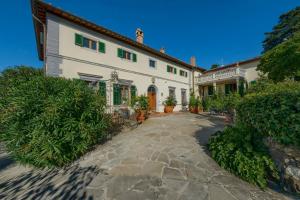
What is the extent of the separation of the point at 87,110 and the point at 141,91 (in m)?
8.59

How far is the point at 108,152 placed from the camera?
4906 millimetres

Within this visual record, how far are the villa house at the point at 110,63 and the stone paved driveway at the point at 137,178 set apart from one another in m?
3.65

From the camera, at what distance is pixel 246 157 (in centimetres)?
316

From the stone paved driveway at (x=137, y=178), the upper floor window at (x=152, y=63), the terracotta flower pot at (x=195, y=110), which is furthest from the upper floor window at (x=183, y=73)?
the stone paved driveway at (x=137, y=178)

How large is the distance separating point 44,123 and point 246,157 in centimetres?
542

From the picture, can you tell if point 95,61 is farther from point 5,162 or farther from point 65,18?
point 5,162

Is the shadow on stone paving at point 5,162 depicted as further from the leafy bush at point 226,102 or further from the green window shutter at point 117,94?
the leafy bush at point 226,102

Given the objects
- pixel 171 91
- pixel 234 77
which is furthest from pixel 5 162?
pixel 234 77

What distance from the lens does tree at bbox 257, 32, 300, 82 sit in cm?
741

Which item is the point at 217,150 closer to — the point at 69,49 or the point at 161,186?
the point at 161,186

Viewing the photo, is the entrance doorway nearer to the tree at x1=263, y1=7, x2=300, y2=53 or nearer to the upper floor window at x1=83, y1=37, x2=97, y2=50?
the upper floor window at x1=83, y1=37, x2=97, y2=50

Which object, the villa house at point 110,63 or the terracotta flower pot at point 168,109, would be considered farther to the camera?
the terracotta flower pot at point 168,109

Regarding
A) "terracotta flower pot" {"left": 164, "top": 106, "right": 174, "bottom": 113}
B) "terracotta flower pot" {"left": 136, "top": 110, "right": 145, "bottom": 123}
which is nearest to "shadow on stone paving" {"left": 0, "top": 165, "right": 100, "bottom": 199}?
"terracotta flower pot" {"left": 136, "top": 110, "right": 145, "bottom": 123}

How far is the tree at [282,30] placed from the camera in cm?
2488
